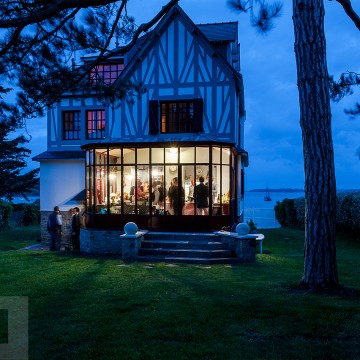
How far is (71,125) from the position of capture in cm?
1947

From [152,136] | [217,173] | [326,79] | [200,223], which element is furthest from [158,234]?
[326,79]

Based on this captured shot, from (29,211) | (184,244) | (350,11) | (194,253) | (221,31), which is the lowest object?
(194,253)

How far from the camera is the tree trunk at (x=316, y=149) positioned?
22.4 feet

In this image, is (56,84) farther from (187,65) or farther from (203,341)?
(187,65)

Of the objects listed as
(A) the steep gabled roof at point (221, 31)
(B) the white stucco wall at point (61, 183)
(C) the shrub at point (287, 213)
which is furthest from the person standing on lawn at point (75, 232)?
(C) the shrub at point (287, 213)

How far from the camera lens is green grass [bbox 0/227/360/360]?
4367mm

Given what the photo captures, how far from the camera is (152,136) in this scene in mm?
16719

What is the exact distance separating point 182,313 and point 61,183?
554 inches

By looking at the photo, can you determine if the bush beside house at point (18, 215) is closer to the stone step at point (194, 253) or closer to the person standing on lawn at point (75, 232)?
the person standing on lawn at point (75, 232)

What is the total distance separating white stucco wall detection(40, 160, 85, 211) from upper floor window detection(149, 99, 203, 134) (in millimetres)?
4354

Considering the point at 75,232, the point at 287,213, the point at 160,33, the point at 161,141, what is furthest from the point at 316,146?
the point at 287,213

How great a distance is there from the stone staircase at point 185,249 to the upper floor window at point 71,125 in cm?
908

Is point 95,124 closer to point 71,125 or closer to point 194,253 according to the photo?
point 71,125

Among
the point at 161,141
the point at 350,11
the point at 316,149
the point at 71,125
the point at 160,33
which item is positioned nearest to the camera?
the point at 316,149
